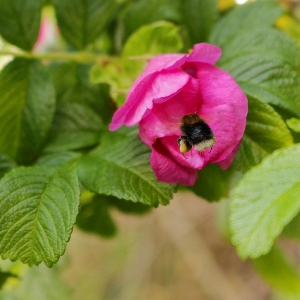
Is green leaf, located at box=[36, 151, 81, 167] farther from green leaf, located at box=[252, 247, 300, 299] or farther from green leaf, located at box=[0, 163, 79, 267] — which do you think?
green leaf, located at box=[252, 247, 300, 299]

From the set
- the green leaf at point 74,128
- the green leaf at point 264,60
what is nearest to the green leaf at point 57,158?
the green leaf at point 74,128

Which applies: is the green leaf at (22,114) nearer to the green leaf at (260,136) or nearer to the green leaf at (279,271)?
the green leaf at (260,136)

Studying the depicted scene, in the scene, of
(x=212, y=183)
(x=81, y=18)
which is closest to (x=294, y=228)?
(x=212, y=183)

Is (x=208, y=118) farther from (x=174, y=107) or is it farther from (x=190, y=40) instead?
(x=190, y=40)

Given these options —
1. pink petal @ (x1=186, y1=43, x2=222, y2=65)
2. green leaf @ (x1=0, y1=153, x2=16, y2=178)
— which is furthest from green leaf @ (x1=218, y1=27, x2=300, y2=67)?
green leaf @ (x1=0, y1=153, x2=16, y2=178)

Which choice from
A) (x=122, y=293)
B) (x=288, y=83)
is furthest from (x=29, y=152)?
(x=122, y=293)

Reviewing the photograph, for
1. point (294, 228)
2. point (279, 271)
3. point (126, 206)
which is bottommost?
point (279, 271)

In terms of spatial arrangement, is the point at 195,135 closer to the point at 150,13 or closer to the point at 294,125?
the point at 294,125
